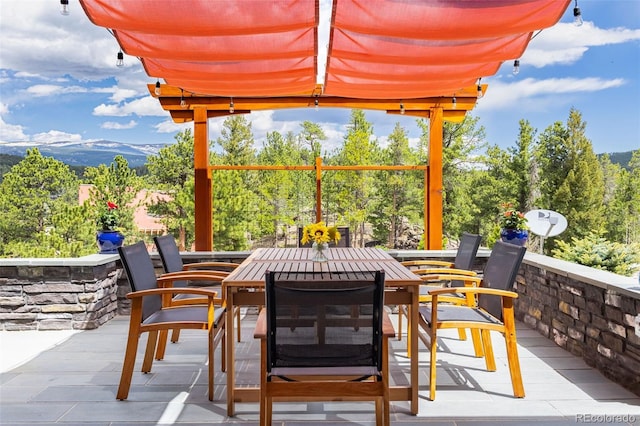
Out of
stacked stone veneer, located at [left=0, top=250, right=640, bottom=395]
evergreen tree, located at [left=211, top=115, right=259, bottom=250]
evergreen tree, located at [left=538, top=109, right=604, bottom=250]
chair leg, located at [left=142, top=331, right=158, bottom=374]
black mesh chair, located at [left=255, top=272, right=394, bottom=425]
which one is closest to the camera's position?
black mesh chair, located at [left=255, top=272, right=394, bottom=425]

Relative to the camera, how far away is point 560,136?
96.4 ft

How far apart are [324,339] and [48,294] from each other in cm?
342

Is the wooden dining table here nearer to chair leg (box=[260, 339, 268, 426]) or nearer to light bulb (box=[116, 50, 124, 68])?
chair leg (box=[260, 339, 268, 426])

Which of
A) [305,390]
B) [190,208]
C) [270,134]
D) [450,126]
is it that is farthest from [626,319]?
[450,126]

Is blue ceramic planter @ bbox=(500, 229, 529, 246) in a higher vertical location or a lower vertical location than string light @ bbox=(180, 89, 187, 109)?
lower

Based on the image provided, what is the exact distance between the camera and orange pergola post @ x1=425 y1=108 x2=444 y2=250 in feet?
19.7

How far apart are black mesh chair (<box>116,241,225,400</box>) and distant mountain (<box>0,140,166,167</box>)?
10304 millimetres

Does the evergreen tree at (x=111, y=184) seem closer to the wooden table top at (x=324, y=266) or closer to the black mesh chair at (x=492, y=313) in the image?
the wooden table top at (x=324, y=266)

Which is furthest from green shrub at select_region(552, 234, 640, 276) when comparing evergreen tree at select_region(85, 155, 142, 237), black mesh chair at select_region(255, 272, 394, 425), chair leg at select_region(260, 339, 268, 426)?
evergreen tree at select_region(85, 155, 142, 237)

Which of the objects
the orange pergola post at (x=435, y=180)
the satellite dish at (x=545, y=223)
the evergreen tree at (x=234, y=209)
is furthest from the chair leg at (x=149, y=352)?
the satellite dish at (x=545, y=223)

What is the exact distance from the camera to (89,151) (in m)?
16.2

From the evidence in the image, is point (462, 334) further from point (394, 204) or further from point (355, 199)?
point (355, 199)

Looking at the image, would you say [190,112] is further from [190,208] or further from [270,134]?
[190,208]

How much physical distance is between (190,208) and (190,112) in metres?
4.91
